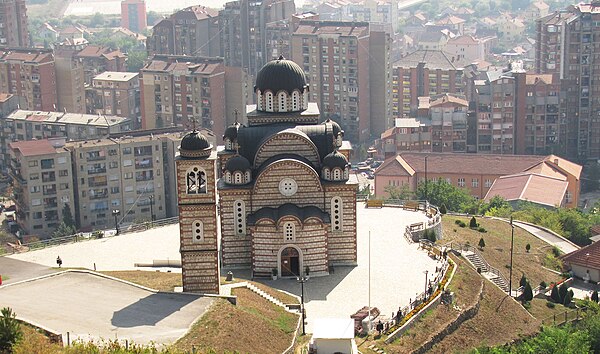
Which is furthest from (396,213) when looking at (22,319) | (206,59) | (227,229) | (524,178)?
(206,59)

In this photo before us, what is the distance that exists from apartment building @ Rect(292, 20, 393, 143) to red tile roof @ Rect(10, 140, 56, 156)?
130 feet

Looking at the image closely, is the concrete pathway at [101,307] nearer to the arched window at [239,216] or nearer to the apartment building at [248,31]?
the arched window at [239,216]

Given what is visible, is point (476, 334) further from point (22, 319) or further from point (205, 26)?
point (205, 26)

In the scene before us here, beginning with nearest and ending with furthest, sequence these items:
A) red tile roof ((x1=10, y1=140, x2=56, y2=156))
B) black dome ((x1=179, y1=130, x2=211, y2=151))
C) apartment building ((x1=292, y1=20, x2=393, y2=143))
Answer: black dome ((x1=179, y1=130, x2=211, y2=151)) → red tile roof ((x1=10, y1=140, x2=56, y2=156)) → apartment building ((x1=292, y1=20, x2=393, y2=143))

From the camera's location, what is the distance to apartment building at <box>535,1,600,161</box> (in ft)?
369

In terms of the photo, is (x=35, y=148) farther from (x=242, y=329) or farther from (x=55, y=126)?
(x=242, y=329)

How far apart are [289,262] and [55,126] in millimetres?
52595

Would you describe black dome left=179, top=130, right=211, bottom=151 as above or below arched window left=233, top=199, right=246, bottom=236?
above

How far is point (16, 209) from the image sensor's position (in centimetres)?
8956

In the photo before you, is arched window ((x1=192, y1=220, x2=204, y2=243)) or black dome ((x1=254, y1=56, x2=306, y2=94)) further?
black dome ((x1=254, y1=56, x2=306, y2=94))

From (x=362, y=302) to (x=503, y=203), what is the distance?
3280 centimetres

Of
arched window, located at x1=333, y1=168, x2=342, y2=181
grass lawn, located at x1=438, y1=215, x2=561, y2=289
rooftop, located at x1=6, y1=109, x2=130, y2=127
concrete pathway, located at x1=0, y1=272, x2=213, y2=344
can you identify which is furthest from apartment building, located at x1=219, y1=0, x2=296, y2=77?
concrete pathway, located at x1=0, y1=272, x2=213, y2=344

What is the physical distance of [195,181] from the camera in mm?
47438

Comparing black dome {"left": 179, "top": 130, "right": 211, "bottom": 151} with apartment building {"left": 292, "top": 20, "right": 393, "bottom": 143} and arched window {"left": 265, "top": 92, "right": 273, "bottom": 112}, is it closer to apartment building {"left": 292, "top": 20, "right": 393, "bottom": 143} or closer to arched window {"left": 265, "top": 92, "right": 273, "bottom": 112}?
arched window {"left": 265, "top": 92, "right": 273, "bottom": 112}
